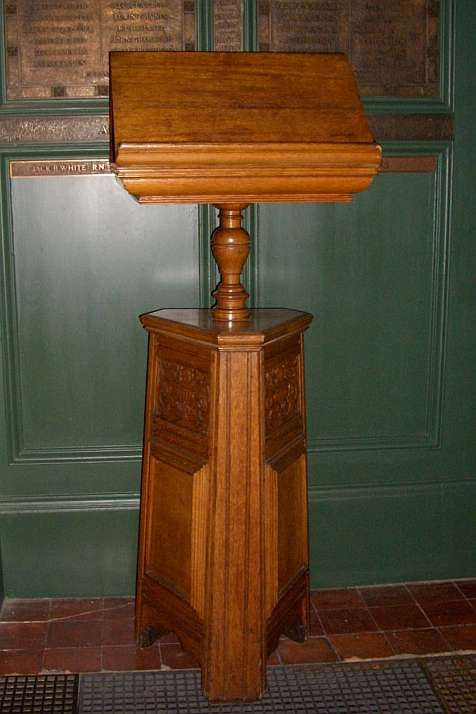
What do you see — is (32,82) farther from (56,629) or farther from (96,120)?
(56,629)

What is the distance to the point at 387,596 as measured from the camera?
3162 millimetres

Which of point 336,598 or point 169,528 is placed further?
point 336,598

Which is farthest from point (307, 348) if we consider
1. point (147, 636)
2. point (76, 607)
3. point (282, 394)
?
point (76, 607)

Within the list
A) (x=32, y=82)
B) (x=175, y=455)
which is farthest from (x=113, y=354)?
(x=32, y=82)

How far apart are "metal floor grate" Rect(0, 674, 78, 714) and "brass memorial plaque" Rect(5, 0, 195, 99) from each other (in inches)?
77.3

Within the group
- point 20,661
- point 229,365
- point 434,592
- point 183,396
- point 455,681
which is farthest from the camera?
point 434,592

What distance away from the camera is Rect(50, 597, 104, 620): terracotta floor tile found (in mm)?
3018

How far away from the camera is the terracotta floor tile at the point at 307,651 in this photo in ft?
8.97

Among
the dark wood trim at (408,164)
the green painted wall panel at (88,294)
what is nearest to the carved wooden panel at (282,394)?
the green painted wall panel at (88,294)

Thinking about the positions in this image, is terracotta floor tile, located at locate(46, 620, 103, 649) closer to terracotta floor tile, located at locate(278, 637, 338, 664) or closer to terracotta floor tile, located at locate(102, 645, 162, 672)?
terracotta floor tile, located at locate(102, 645, 162, 672)

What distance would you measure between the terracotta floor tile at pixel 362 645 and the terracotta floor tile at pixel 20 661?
1.01m

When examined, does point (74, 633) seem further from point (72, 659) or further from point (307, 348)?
point (307, 348)

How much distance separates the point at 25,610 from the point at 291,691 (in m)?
1.09

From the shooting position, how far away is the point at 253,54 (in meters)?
2.37
